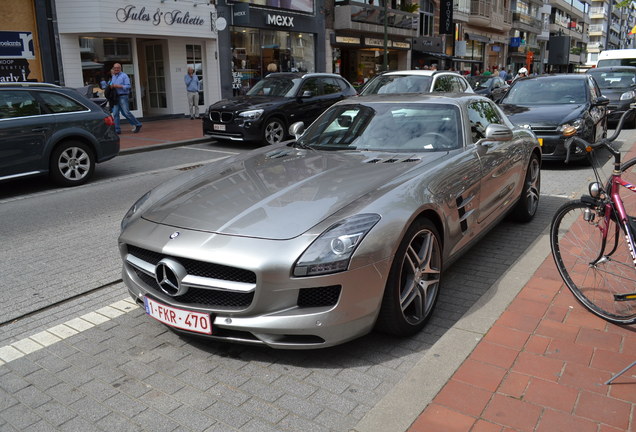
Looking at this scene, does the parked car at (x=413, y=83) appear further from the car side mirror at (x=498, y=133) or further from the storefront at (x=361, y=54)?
the storefront at (x=361, y=54)

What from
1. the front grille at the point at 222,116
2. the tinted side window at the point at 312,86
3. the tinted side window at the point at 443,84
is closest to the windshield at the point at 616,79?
the tinted side window at the point at 443,84

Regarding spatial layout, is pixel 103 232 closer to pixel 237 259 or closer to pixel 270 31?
pixel 237 259

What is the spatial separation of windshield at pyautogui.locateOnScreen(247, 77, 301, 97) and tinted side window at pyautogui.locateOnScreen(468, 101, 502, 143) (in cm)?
830

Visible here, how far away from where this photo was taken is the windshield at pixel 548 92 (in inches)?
425

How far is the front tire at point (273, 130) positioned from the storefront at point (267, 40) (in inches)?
363

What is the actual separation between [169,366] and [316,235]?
1182mm

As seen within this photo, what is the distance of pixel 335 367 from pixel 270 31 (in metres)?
22.0

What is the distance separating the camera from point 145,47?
65.9ft

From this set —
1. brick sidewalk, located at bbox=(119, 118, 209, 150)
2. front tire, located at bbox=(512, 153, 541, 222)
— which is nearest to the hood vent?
front tire, located at bbox=(512, 153, 541, 222)

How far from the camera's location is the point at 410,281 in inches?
137

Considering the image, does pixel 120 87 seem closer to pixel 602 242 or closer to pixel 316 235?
pixel 316 235

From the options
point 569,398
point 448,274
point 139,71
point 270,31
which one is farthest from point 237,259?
point 270,31

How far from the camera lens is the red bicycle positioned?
143 inches

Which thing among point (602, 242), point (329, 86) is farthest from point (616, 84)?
point (602, 242)
